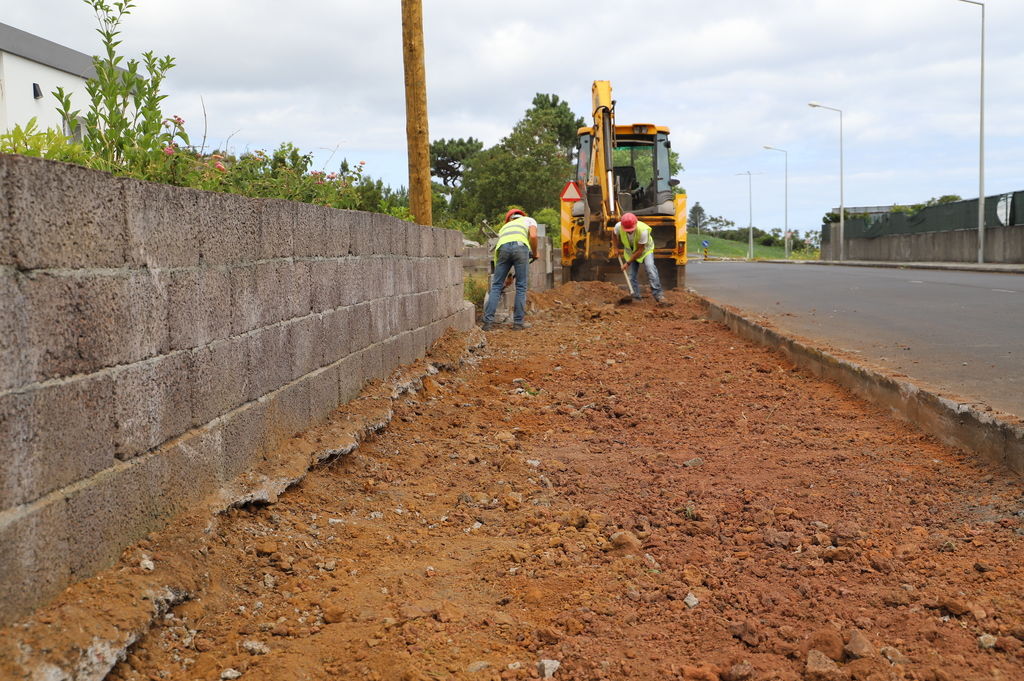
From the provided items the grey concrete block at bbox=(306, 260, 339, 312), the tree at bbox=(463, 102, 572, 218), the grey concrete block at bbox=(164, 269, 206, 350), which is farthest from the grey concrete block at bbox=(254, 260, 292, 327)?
the tree at bbox=(463, 102, 572, 218)

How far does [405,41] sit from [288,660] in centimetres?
910

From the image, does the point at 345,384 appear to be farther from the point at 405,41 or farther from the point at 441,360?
the point at 405,41

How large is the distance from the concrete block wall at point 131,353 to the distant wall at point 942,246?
2668cm

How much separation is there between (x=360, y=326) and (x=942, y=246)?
30.8 m

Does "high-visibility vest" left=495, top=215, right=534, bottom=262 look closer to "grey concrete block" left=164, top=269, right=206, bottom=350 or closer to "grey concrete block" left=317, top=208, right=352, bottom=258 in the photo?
"grey concrete block" left=317, top=208, right=352, bottom=258

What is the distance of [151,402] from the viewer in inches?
150

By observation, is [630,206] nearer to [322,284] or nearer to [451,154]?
[322,284]

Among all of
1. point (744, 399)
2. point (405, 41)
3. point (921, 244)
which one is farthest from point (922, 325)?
point (921, 244)

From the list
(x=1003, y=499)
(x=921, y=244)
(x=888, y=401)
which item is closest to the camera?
(x=1003, y=499)

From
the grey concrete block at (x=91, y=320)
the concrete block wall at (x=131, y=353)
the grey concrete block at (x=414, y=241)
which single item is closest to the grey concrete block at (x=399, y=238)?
the grey concrete block at (x=414, y=241)

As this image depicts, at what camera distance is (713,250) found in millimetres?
78500

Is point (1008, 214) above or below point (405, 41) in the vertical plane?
below

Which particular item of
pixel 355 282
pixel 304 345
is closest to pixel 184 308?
pixel 304 345

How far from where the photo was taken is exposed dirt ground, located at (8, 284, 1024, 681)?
10.2 feet
